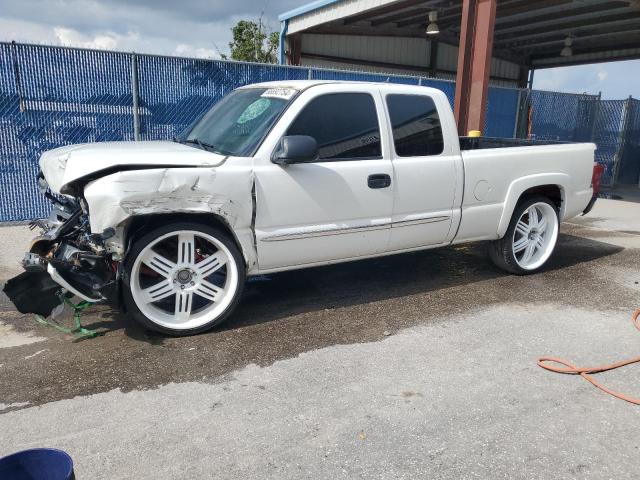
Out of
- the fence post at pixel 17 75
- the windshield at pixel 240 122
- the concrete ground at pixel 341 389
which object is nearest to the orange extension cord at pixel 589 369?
the concrete ground at pixel 341 389

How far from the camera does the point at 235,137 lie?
4.36 meters

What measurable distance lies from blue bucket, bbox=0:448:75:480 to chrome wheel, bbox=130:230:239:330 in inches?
79.7

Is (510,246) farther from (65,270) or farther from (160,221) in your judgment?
(65,270)

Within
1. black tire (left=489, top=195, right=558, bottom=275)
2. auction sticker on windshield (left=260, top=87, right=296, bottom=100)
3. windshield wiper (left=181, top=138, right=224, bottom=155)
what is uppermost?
auction sticker on windshield (left=260, top=87, right=296, bottom=100)

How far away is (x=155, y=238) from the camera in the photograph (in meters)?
3.80

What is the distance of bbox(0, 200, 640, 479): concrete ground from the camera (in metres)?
2.67

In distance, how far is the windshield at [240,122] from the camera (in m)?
4.22

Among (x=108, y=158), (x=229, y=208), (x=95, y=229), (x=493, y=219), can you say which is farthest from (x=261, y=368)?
(x=493, y=219)

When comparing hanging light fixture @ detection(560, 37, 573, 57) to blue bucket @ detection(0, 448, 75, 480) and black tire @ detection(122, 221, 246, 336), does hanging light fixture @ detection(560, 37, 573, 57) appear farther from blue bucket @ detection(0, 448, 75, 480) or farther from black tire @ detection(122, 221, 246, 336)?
blue bucket @ detection(0, 448, 75, 480)

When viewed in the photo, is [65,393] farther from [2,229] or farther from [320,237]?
[2,229]

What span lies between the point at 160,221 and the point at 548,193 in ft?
14.2

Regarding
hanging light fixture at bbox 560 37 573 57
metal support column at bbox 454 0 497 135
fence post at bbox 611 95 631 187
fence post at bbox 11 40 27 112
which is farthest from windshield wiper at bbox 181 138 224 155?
hanging light fixture at bbox 560 37 573 57

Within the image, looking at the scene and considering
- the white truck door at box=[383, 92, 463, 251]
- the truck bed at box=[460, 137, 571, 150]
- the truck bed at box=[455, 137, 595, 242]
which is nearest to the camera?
the white truck door at box=[383, 92, 463, 251]

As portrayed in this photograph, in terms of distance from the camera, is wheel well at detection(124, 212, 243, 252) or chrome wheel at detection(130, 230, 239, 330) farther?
chrome wheel at detection(130, 230, 239, 330)
